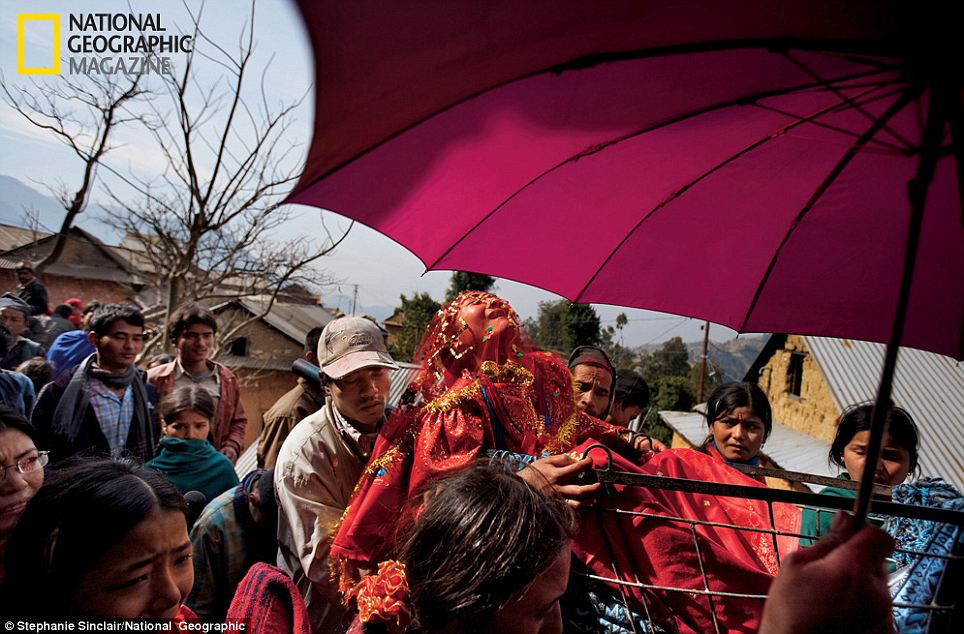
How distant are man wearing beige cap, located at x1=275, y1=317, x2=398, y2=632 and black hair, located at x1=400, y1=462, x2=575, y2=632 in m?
0.91

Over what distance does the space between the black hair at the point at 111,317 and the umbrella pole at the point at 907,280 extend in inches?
153

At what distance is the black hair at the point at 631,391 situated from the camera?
13.8 feet

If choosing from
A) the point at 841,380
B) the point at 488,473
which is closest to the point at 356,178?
the point at 488,473

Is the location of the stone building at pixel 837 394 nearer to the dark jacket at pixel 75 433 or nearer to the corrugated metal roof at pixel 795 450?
the corrugated metal roof at pixel 795 450

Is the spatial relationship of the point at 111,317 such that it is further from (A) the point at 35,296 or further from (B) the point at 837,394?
(B) the point at 837,394

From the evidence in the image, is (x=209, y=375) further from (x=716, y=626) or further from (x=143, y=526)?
(x=716, y=626)

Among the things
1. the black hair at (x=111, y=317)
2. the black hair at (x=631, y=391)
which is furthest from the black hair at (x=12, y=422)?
the black hair at (x=631, y=391)

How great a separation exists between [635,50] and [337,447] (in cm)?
188

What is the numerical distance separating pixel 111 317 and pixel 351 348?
204 centimetres

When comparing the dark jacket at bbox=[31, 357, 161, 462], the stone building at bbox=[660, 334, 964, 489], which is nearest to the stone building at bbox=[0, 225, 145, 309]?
the stone building at bbox=[660, 334, 964, 489]

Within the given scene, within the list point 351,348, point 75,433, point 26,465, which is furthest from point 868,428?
point 75,433

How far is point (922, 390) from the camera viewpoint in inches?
455

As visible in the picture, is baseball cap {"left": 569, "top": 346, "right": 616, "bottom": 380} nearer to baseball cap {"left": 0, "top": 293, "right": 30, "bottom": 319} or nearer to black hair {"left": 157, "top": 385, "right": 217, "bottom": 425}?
black hair {"left": 157, "top": 385, "right": 217, "bottom": 425}

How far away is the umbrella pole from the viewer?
0.86 metres
